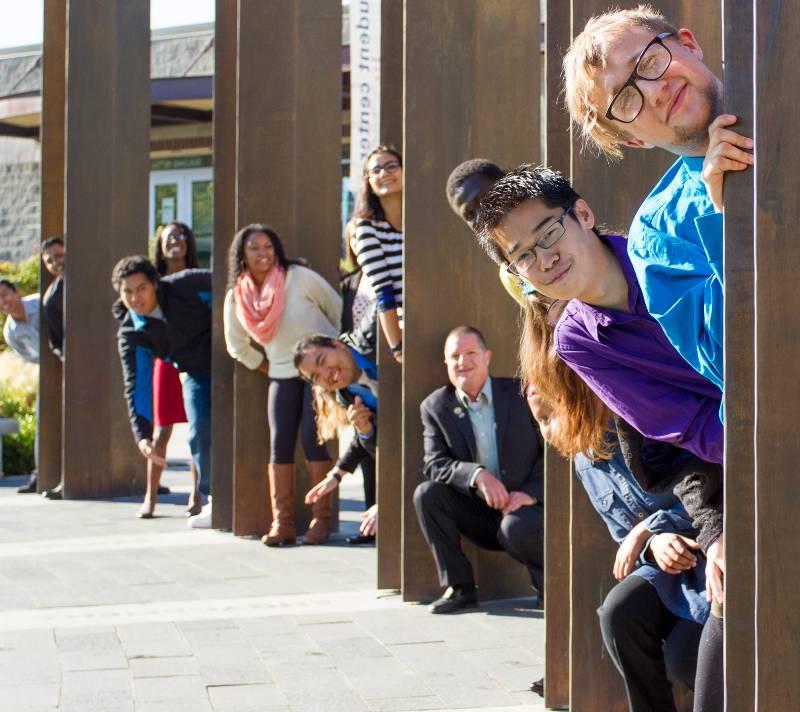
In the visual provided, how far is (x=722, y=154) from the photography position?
2.39 m

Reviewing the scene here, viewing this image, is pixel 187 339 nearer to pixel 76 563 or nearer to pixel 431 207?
pixel 76 563

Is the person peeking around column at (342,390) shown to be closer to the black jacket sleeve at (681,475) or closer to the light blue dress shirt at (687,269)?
the black jacket sleeve at (681,475)

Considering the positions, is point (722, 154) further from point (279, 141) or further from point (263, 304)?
point (279, 141)

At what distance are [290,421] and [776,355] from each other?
6.34m

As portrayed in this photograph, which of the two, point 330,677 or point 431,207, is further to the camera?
point 431,207

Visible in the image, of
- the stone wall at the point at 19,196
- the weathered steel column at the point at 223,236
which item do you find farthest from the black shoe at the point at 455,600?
the stone wall at the point at 19,196

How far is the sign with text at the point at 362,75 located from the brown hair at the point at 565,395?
13.4 metres

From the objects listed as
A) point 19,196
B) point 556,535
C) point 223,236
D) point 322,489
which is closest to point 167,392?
point 223,236

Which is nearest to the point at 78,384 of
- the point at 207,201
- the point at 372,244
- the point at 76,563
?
the point at 76,563

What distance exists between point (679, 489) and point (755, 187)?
1.27 metres

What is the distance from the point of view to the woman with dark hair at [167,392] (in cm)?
991

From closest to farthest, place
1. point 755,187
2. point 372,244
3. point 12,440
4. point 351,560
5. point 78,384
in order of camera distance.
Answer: point 755,187 < point 372,244 < point 351,560 < point 78,384 < point 12,440

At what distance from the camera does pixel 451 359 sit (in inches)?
249

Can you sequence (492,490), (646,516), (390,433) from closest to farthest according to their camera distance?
(646,516)
(492,490)
(390,433)
